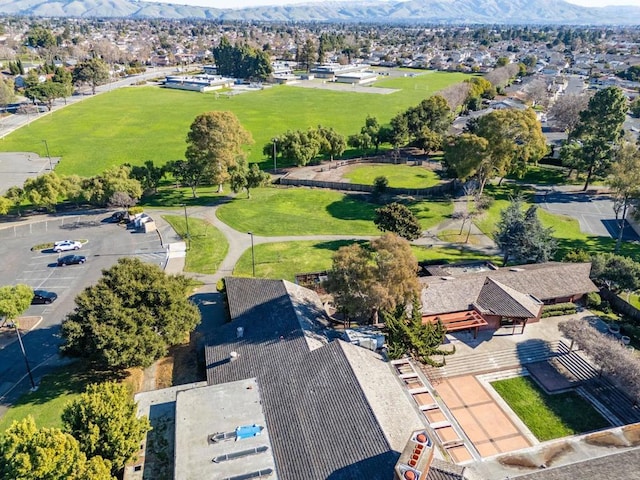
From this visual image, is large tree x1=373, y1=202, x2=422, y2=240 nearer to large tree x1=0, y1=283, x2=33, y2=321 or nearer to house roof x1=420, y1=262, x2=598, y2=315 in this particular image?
house roof x1=420, y1=262, x2=598, y2=315

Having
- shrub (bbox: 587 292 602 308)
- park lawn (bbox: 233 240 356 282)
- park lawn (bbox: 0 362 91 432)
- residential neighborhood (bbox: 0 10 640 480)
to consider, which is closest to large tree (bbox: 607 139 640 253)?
residential neighborhood (bbox: 0 10 640 480)

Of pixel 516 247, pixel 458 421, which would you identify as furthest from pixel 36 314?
pixel 516 247

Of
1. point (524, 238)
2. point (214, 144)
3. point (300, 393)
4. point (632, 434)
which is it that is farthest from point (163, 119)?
point (632, 434)

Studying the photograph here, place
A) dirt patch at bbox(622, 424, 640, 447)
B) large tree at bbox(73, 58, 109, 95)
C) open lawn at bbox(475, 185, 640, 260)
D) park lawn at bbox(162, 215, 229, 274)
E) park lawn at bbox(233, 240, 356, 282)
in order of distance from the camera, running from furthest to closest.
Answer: large tree at bbox(73, 58, 109, 95) < open lawn at bbox(475, 185, 640, 260) < park lawn at bbox(162, 215, 229, 274) < park lawn at bbox(233, 240, 356, 282) < dirt patch at bbox(622, 424, 640, 447)

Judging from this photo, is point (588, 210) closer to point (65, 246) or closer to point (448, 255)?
point (448, 255)

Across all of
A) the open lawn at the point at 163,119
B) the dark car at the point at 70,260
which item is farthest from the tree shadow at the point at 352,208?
the dark car at the point at 70,260

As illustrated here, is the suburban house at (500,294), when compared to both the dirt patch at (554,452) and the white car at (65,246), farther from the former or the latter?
the white car at (65,246)
